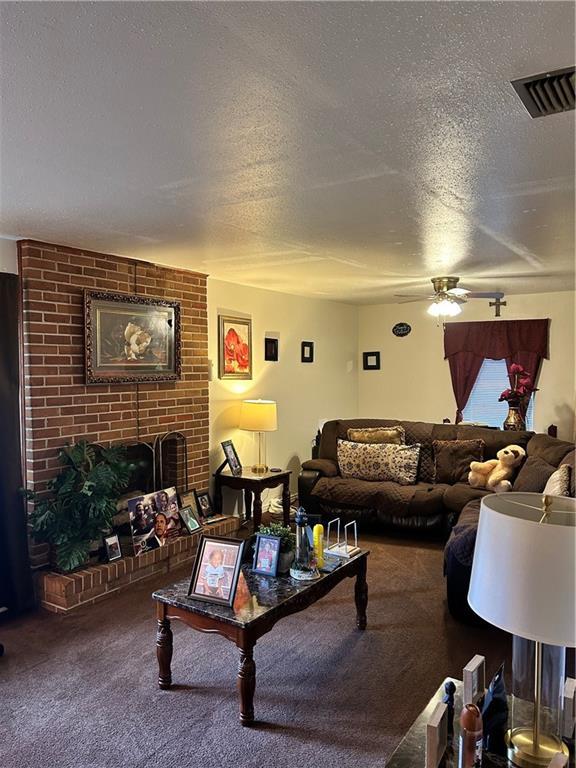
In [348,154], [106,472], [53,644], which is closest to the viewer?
[348,154]

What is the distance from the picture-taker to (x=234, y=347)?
17.9ft

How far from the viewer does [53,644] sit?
318 cm

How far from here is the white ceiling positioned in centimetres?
131

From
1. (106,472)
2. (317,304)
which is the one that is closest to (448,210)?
(106,472)

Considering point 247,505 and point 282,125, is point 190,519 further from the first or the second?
point 282,125

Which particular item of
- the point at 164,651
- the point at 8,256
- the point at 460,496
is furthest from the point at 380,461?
the point at 8,256

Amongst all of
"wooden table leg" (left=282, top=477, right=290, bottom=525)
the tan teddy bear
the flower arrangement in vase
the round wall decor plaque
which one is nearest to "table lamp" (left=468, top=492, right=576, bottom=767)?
the tan teddy bear

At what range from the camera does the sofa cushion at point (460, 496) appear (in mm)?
4836

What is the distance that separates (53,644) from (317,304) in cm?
466

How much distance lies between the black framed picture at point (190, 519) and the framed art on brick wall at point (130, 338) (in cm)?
105

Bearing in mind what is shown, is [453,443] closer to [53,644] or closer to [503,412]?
[503,412]

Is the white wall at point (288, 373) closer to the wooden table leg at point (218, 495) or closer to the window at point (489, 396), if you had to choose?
the wooden table leg at point (218, 495)

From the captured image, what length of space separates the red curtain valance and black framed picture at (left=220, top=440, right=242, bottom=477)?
317 cm

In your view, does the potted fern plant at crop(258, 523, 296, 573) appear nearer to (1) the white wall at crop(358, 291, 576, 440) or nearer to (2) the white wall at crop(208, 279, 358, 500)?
(2) the white wall at crop(208, 279, 358, 500)
